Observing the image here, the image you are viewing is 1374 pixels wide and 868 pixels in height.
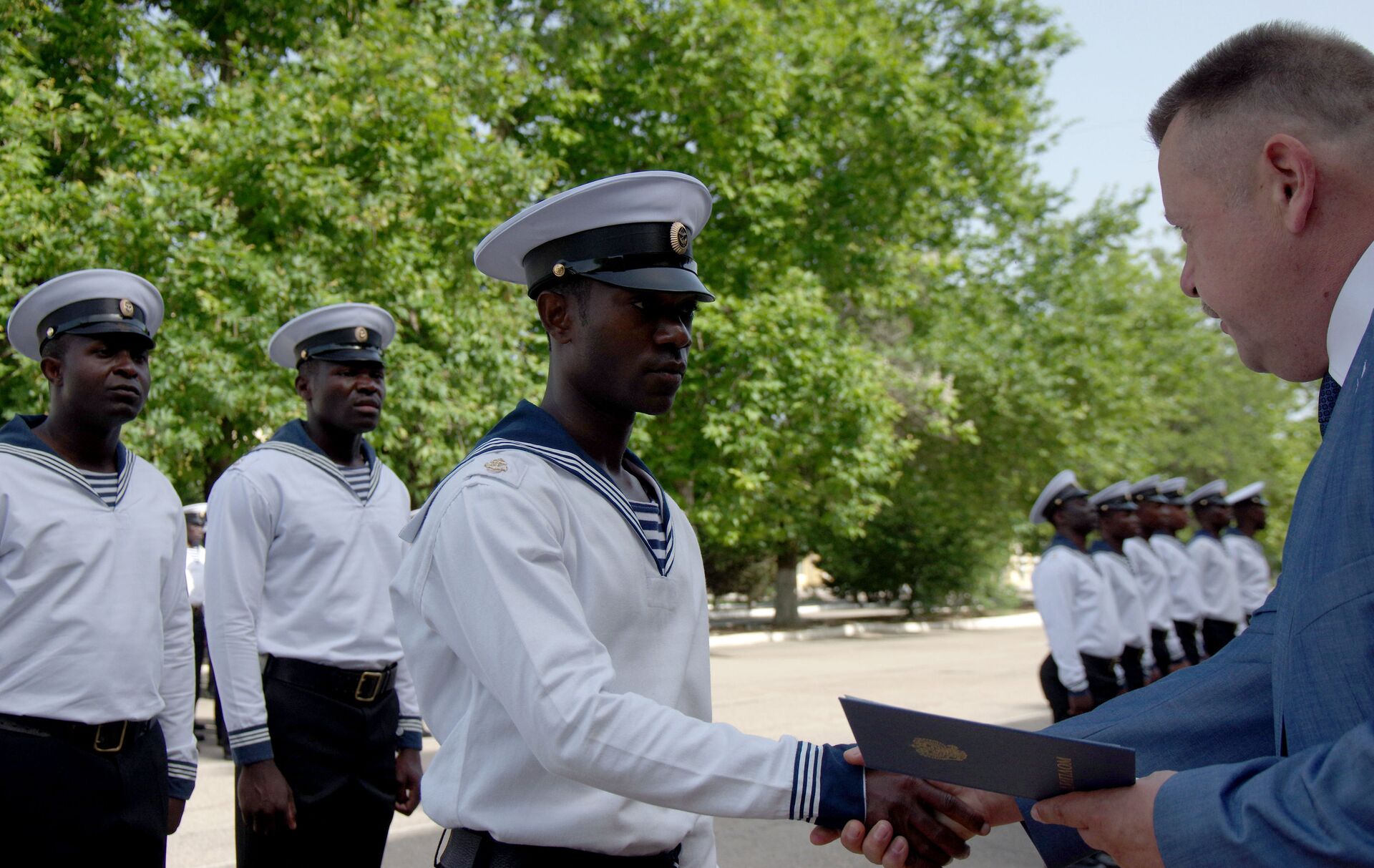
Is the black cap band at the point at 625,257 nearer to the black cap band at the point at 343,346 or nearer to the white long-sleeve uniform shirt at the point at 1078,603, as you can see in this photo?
the black cap band at the point at 343,346

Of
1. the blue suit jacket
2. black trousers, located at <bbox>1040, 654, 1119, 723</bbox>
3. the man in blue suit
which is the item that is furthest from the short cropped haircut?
black trousers, located at <bbox>1040, 654, 1119, 723</bbox>

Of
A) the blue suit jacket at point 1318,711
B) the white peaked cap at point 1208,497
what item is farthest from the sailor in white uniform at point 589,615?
the white peaked cap at point 1208,497

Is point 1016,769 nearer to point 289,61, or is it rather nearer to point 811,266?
point 289,61

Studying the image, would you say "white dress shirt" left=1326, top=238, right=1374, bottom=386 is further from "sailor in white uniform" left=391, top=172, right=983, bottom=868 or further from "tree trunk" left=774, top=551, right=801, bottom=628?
"tree trunk" left=774, top=551, right=801, bottom=628

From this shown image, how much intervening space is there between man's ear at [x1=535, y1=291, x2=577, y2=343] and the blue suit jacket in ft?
4.35

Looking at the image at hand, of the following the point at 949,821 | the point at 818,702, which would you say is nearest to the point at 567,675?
the point at 949,821

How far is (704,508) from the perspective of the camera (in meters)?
16.6

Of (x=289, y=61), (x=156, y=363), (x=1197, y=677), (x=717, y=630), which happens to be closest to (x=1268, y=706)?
(x=1197, y=677)

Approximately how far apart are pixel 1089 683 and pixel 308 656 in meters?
6.23

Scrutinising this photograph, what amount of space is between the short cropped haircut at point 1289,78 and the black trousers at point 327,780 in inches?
129

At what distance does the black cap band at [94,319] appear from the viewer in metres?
3.85

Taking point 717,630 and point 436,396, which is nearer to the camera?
point 436,396

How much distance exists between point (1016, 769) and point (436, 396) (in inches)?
451

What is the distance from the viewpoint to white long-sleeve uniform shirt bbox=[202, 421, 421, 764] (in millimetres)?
3967
